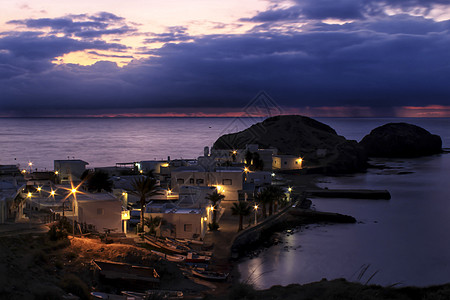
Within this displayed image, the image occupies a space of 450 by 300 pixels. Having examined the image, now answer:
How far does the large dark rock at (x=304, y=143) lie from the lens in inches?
3002

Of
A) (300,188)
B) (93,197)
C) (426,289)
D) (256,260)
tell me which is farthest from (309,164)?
(426,289)

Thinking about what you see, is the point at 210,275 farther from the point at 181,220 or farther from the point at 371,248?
the point at 371,248

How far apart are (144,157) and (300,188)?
2243 inches

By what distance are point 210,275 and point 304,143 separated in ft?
222

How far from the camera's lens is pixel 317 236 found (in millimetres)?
33688

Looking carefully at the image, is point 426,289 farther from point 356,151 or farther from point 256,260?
point 356,151

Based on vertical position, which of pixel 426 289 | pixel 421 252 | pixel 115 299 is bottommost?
pixel 421 252

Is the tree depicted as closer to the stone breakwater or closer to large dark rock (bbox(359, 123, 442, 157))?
the stone breakwater

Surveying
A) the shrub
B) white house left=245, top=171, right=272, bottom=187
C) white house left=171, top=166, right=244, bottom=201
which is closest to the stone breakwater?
white house left=171, top=166, right=244, bottom=201

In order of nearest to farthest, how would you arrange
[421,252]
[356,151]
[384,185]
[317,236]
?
[421,252] → [317,236] → [384,185] → [356,151]

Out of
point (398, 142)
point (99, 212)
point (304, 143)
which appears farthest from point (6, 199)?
point (398, 142)

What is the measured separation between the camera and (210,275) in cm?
2150

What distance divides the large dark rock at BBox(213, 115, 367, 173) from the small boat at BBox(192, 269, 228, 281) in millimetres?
51620

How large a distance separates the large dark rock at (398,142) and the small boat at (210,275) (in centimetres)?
8932
